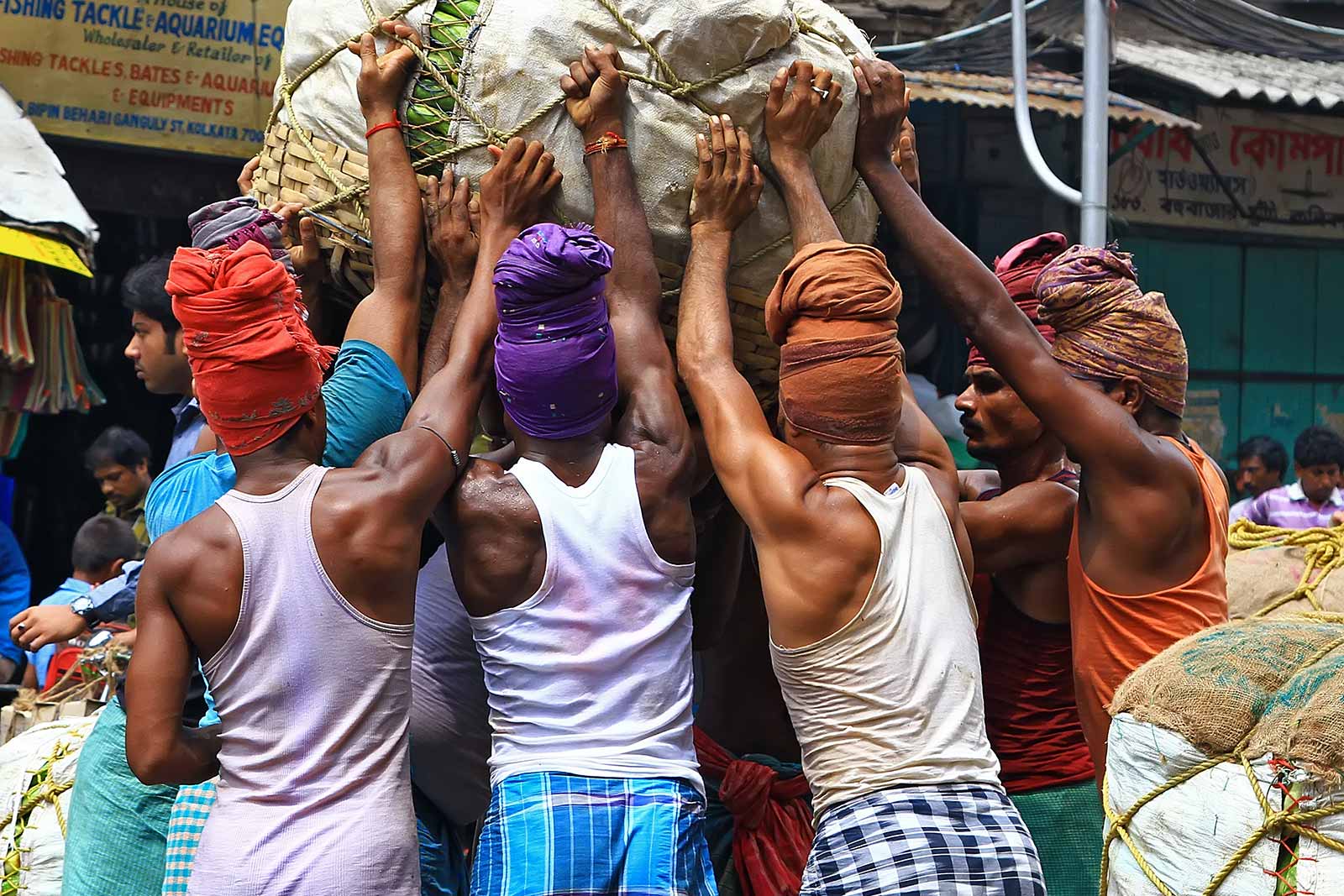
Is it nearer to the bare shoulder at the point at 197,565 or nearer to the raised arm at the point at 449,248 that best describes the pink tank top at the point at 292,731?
the bare shoulder at the point at 197,565

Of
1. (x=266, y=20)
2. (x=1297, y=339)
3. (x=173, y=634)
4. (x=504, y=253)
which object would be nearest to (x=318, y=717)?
(x=173, y=634)

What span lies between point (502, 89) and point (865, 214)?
97cm

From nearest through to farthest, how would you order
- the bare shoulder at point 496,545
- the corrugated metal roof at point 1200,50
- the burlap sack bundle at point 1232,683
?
the burlap sack bundle at point 1232,683 → the bare shoulder at point 496,545 → the corrugated metal roof at point 1200,50

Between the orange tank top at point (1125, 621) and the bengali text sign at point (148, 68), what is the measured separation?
16.1 ft

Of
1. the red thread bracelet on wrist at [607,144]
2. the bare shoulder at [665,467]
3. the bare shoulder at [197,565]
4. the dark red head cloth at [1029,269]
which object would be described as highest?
the red thread bracelet on wrist at [607,144]

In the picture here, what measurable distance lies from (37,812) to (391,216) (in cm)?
208

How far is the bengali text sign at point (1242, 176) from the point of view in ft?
30.1

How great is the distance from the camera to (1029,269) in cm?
392

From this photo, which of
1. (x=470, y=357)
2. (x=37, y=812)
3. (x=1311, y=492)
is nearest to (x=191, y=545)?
(x=470, y=357)

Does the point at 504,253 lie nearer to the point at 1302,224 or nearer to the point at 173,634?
the point at 173,634

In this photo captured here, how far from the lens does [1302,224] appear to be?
384 inches

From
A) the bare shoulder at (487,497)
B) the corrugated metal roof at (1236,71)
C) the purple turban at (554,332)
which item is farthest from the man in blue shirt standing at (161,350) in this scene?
the corrugated metal roof at (1236,71)

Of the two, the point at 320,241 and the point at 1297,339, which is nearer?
the point at 320,241

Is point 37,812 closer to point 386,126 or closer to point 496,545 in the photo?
point 496,545
